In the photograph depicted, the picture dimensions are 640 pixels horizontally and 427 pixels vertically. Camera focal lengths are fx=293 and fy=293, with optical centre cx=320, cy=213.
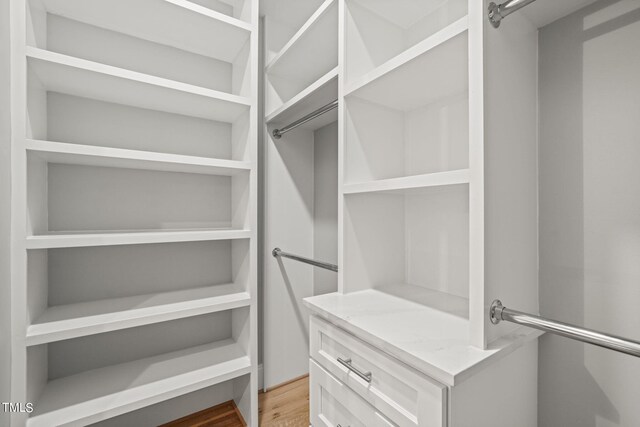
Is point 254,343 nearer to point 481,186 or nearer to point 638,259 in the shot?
point 481,186

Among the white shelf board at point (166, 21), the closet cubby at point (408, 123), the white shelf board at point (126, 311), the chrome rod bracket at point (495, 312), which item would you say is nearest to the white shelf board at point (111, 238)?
the white shelf board at point (126, 311)

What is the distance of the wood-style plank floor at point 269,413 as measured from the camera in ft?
5.07

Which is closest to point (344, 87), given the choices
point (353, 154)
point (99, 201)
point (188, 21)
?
point (353, 154)

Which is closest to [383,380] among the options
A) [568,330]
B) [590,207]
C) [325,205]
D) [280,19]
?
[568,330]

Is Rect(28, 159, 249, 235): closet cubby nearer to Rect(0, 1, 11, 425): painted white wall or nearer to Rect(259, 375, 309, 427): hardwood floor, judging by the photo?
Rect(0, 1, 11, 425): painted white wall

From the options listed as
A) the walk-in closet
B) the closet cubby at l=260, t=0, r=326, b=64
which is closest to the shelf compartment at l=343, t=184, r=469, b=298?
the walk-in closet

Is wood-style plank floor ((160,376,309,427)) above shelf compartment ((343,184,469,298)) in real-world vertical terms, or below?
below

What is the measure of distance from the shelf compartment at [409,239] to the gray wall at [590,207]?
27 cm

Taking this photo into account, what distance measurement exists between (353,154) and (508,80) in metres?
0.54

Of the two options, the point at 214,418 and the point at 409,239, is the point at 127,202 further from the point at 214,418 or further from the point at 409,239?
the point at 409,239

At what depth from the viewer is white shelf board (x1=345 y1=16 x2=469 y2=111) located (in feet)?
2.62

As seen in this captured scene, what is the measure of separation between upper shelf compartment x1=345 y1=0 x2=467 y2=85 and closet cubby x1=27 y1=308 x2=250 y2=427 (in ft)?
4.20

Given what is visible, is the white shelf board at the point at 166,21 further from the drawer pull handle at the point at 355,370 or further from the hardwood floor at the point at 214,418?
the hardwood floor at the point at 214,418

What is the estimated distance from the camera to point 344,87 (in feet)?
3.74
